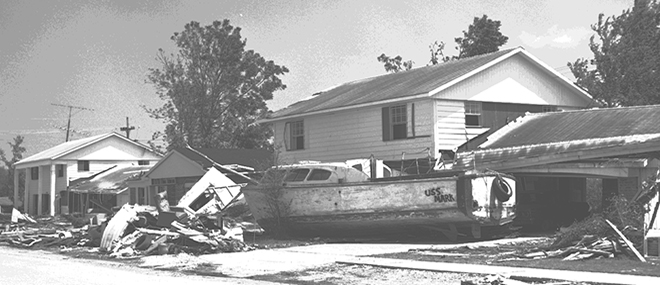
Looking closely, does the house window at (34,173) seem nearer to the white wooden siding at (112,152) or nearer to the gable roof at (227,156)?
the white wooden siding at (112,152)

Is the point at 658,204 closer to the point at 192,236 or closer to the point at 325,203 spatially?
the point at 325,203

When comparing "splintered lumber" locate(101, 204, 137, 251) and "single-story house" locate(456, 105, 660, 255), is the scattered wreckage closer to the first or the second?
"splintered lumber" locate(101, 204, 137, 251)

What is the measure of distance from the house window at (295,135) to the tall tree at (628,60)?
54.5ft

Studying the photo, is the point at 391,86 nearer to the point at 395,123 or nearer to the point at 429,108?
the point at 395,123

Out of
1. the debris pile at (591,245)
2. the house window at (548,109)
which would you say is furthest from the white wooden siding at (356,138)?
the debris pile at (591,245)

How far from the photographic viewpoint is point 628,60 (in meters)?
43.7

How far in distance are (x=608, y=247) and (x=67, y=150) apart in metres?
53.7

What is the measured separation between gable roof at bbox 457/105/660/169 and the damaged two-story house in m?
1.80

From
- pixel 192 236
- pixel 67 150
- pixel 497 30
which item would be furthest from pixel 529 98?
pixel 67 150

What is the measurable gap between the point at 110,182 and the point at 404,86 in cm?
2929

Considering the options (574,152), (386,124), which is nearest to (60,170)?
(386,124)

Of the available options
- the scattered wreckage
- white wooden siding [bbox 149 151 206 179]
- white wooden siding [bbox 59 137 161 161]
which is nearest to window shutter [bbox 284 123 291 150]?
white wooden siding [bbox 149 151 206 179]

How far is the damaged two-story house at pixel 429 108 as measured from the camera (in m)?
31.6

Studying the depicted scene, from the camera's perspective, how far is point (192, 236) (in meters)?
24.5
